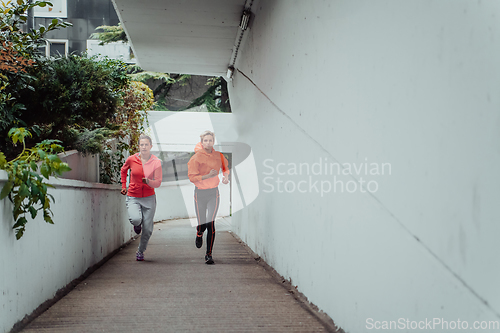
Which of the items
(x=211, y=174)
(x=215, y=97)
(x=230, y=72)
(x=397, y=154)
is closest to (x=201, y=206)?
(x=211, y=174)

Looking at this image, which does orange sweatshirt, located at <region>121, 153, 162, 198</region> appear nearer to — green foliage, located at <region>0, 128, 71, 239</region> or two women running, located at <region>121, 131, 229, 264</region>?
two women running, located at <region>121, 131, 229, 264</region>

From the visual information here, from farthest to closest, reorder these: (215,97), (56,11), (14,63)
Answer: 1. (56,11)
2. (215,97)
3. (14,63)

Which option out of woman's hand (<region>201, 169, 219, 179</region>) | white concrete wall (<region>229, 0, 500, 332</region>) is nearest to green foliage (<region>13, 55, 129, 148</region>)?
woman's hand (<region>201, 169, 219, 179</region>)

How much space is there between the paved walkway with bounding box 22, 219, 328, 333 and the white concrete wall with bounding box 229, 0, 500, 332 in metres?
0.36

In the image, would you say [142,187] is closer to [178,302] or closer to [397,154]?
[178,302]

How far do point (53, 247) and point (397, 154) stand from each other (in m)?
3.10

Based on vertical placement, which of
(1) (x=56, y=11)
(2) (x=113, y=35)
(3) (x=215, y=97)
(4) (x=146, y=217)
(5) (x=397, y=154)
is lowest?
(4) (x=146, y=217)

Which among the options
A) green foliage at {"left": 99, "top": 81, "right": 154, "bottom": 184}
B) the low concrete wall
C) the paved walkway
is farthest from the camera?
green foliage at {"left": 99, "top": 81, "right": 154, "bottom": 184}

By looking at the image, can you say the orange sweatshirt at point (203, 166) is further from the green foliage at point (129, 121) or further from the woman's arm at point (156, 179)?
the green foliage at point (129, 121)

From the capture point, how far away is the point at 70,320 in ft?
11.0

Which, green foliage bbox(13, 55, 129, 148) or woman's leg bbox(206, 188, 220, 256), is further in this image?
woman's leg bbox(206, 188, 220, 256)

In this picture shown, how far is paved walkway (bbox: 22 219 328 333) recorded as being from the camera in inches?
127

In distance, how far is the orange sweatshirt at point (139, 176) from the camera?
6.11 meters

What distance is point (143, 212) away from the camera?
20.5ft
